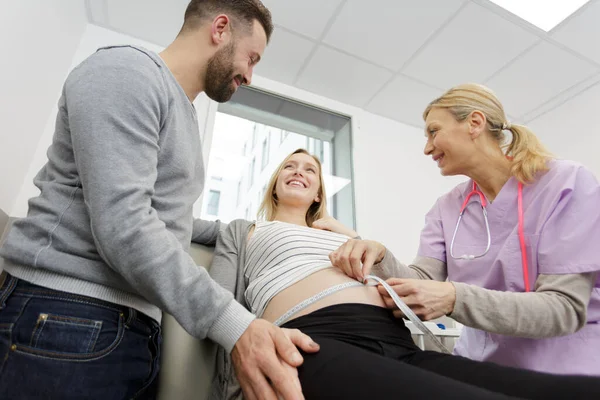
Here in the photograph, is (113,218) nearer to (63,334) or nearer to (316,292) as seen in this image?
(63,334)

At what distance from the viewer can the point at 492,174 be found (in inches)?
49.9

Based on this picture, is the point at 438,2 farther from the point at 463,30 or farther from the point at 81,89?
the point at 81,89

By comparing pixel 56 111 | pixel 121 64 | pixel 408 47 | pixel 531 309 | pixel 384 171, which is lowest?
pixel 531 309

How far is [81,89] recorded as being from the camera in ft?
2.31

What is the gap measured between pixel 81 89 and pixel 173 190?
29 centimetres

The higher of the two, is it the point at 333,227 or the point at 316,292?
Result: the point at 333,227

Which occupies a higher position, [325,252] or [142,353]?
[325,252]

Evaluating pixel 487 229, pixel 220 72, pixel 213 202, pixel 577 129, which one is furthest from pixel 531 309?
pixel 577 129

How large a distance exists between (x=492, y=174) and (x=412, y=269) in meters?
0.46

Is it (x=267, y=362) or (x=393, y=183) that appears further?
(x=393, y=183)

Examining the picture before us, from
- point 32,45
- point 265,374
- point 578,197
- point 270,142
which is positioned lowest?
point 265,374

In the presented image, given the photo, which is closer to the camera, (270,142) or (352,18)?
(352,18)

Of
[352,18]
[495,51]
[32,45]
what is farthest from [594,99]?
[32,45]

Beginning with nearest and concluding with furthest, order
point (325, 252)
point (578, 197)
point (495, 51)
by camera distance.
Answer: point (578, 197)
point (325, 252)
point (495, 51)
